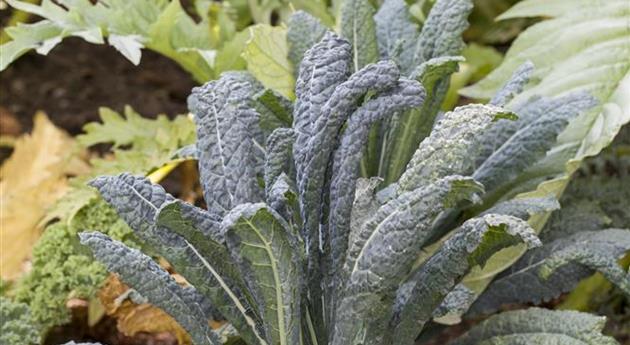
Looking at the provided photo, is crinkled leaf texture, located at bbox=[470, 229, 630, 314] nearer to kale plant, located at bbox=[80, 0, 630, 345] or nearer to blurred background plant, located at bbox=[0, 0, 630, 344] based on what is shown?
kale plant, located at bbox=[80, 0, 630, 345]

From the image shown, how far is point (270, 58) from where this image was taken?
174 cm

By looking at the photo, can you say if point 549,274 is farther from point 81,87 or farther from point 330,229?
point 81,87

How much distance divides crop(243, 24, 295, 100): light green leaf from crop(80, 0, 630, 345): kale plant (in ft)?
0.73

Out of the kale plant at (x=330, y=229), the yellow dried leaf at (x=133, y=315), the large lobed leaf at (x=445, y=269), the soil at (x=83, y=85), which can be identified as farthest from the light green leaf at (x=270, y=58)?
the soil at (x=83, y=85)

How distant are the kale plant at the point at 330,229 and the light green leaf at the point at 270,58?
22 centimetres

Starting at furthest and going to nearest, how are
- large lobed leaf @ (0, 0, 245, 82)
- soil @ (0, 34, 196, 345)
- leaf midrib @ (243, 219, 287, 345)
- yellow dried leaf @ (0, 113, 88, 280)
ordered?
soil @ (0, 34, 196, 345) → yellow dried leaf @ (0, 113, 88, 280) → large lobed leaf @ (0, 0, 245, 82) → leaf midrib @ (243, 219, 287, 345)

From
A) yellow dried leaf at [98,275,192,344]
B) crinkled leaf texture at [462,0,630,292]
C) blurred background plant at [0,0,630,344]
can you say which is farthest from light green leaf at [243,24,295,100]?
yellow dried leaf at [98,275,192,344]

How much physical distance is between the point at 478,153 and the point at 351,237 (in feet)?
1.26

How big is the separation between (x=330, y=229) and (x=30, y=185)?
0.91m

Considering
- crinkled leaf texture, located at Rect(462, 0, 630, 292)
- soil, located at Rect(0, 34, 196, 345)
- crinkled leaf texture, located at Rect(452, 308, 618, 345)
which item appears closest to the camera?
crinkled leaf texture, located at Rect(452, 308, 618, 345)

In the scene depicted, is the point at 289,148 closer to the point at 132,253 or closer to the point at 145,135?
the point at 132,253

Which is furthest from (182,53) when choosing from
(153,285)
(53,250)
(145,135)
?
(153,285)

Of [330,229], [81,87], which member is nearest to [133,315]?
[330,229]

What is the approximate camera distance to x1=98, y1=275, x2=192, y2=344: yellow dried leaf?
1.60 m
